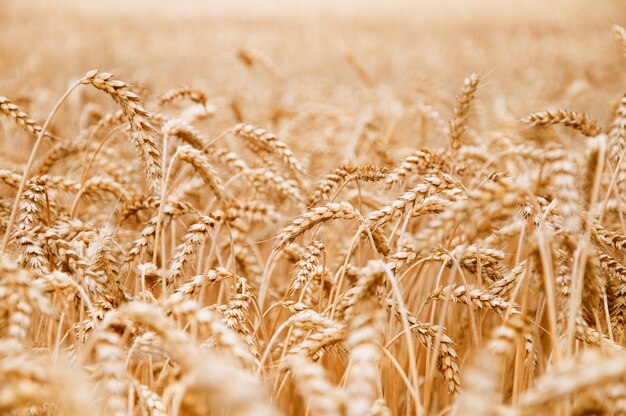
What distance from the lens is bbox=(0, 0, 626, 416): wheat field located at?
1072 millimetres

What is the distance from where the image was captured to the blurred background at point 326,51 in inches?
211

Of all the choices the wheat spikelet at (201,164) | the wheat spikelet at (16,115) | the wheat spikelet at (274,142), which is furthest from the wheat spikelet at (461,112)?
the wheat spikelet at (16,115)

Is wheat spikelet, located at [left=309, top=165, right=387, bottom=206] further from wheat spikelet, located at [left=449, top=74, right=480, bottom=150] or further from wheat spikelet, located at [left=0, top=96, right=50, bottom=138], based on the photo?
wheat spikelet, located at [left=0, top=96, right=50, bottom=138]

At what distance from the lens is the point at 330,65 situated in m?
9.59

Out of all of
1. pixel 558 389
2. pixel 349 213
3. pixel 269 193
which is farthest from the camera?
pixel 269 193

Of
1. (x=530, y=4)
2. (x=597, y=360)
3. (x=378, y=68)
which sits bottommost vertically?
(x=597, y=360)

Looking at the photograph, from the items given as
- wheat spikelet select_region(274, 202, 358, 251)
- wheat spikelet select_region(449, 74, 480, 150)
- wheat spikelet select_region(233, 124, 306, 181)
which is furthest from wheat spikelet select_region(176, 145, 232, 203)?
wheat spikelet select_region(449, 74, 480, 150)

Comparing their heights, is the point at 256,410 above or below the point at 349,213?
below

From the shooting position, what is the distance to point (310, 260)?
167 centimetres

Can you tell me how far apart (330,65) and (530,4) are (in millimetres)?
11366

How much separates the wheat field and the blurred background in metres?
0.20

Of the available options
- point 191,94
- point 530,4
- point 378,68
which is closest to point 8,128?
point 191,94

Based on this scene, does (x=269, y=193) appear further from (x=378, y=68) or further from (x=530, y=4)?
(x=530, y=4)

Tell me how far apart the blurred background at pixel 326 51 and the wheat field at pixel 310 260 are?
198 millimetres
